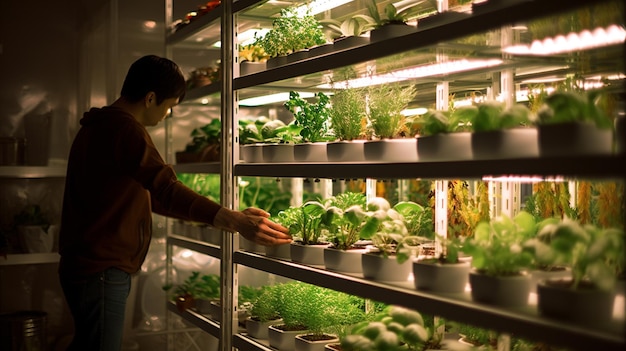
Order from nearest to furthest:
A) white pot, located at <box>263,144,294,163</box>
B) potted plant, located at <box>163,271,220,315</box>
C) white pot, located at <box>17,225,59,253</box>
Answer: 1. white pot, located at <box>263,144,294,163</box>
2. potted plant, located at <box>163,271,220,315</box>
3. white pot, located at <box>17,225,59,253</box>

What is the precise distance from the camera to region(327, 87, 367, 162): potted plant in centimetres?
250

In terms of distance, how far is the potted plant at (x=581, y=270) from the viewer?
156 centimetres

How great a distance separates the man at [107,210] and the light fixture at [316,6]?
0.65 metres

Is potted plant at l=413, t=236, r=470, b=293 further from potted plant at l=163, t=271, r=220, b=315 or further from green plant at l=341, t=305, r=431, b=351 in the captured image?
potted plant at l=163, t=271, r=220, b=315

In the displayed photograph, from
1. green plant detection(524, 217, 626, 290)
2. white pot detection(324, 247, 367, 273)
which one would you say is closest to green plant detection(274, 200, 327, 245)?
white pot detection(324, 247, 367, 273)

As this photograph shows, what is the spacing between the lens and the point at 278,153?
2.95 metres

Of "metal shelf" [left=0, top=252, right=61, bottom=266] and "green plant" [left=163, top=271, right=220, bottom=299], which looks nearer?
"green plant" [left=163, top=271, right=220, bottom=299]

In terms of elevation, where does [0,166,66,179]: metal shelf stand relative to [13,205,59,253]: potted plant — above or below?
above

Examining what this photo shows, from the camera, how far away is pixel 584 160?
1.50 metres

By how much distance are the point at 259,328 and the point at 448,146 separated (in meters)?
1.41

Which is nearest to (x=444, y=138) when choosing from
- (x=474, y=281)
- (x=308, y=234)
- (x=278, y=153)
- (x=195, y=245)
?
(x=474, y=281)

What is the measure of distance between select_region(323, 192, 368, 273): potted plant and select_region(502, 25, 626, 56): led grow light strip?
74cm

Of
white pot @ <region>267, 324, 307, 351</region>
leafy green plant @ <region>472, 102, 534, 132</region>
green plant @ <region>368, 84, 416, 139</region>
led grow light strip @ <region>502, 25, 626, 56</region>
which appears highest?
led grow light strip @ <region>502, 25, 626, 56</region>

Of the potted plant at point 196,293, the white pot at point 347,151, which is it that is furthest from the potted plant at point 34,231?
the white pot at point 347,151
